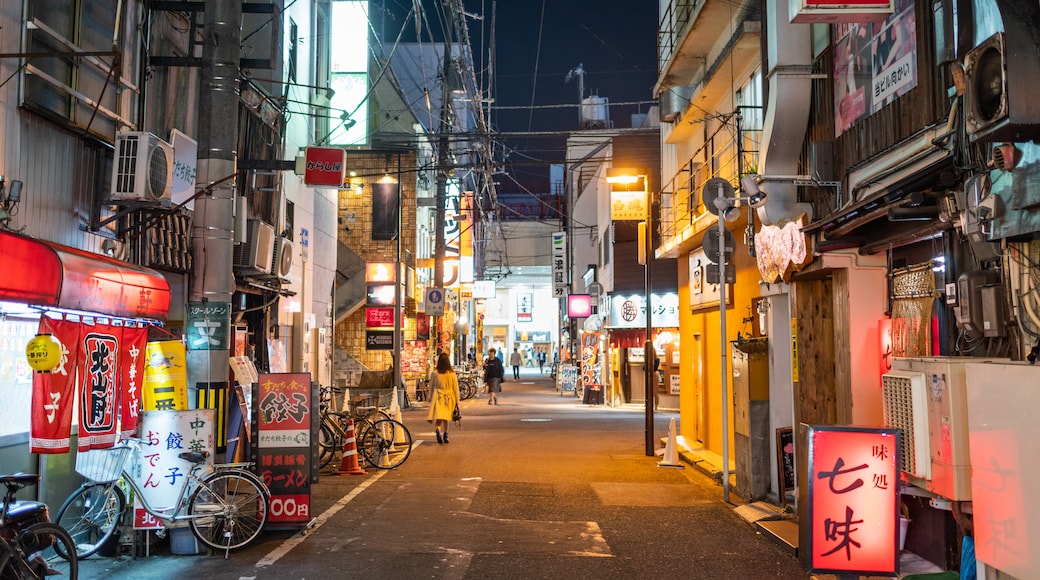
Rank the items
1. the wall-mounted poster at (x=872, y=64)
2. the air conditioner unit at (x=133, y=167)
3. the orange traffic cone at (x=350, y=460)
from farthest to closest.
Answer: the orange traffic cone at (x=350, y=460) < the air conditioner unit at (x=133, y=167) < the wall-mounted poster at (x=872, y=64)

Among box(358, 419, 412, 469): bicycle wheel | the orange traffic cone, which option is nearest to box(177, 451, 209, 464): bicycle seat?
the orange traffic cone

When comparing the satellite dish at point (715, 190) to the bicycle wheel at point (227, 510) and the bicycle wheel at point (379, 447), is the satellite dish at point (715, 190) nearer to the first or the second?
the bicycle wheel at point (379, 447)

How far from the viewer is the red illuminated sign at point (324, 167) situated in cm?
1446

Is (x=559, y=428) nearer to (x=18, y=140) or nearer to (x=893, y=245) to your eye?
(x=893, y=245)

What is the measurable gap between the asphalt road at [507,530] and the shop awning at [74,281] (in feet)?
8.87

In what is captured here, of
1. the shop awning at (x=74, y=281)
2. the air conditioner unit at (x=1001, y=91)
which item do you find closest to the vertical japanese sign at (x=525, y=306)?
the shop awning at (x=74, y=281)

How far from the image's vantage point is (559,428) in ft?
76.0

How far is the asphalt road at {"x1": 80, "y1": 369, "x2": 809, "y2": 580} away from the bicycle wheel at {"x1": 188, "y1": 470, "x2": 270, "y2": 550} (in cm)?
20

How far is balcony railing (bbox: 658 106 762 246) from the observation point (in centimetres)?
1388

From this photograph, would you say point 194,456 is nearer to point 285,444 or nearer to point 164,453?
point 164,453

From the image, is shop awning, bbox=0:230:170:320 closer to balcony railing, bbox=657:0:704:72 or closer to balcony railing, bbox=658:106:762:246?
balcony railing, bbox=658:106:762:246

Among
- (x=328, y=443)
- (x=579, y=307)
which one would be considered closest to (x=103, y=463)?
(x=328, y=443)

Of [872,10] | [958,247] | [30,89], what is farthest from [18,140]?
[958,247]

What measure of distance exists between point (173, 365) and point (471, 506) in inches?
178
